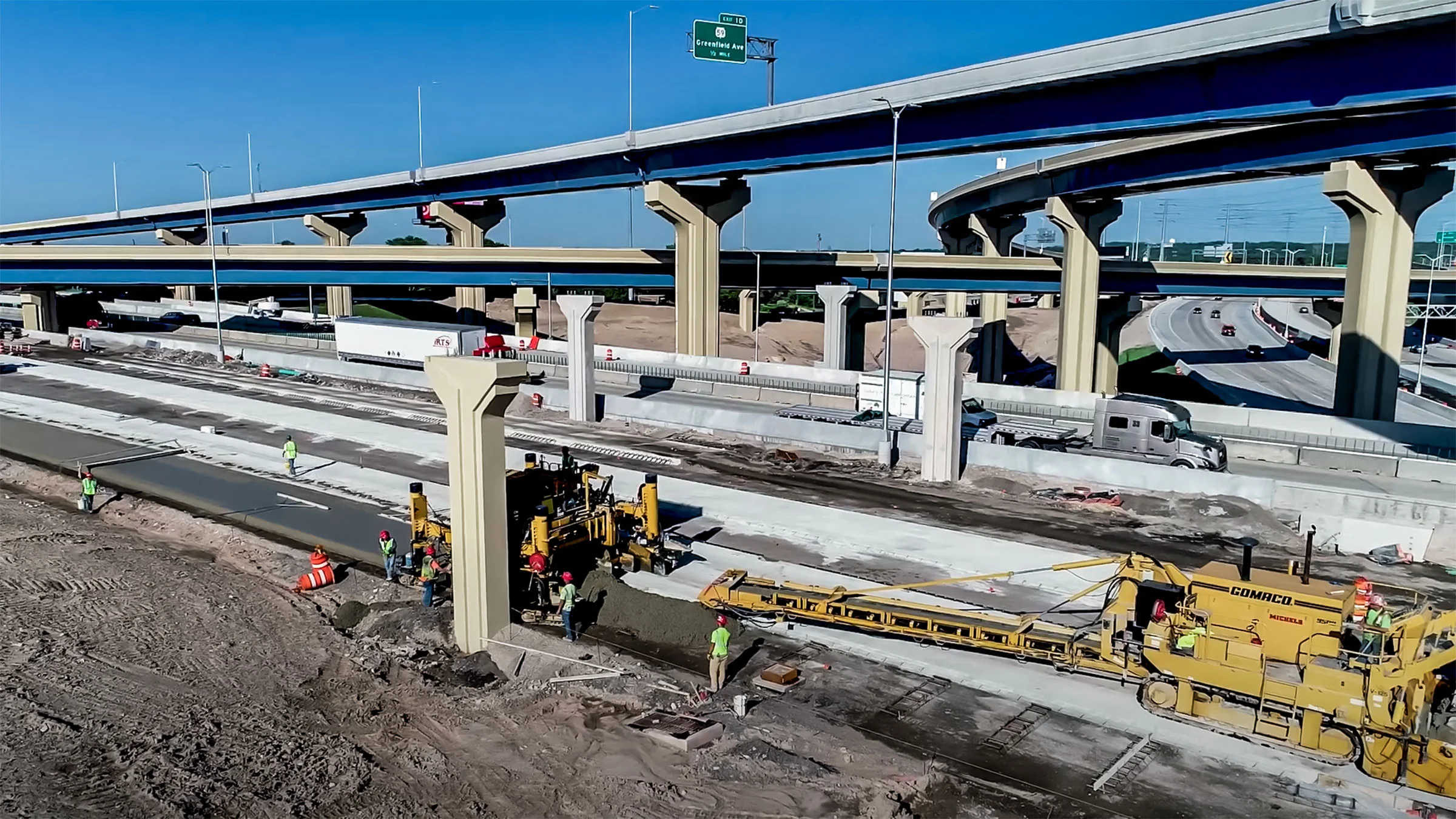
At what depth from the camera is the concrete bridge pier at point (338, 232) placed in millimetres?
92500

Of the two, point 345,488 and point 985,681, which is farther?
point 345,488

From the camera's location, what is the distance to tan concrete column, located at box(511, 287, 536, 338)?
228ft

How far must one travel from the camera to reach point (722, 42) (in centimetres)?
4344

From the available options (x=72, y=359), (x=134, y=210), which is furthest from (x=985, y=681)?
(x=134, y=210)

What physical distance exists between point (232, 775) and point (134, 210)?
120761mm

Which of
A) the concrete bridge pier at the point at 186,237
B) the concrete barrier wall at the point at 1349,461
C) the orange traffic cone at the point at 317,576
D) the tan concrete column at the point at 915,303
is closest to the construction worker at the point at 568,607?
the orange traffic cone at the point at 317,576

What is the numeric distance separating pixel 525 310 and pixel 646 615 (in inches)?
2194

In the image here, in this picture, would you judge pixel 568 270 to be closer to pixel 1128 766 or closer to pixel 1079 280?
pixel 1079 280

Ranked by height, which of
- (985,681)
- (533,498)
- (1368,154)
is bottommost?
(985,681)

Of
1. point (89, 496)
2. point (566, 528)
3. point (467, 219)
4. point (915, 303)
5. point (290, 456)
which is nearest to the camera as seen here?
point (566, 528)

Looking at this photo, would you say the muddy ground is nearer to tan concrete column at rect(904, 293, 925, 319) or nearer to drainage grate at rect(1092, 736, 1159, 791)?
drainage grate at rect(1092, 736, 1159, 791)

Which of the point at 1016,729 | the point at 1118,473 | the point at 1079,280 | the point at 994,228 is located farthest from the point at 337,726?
the point at 994,228

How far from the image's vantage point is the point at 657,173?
52.8 meters

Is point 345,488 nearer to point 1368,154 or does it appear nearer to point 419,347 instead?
point 419,347
